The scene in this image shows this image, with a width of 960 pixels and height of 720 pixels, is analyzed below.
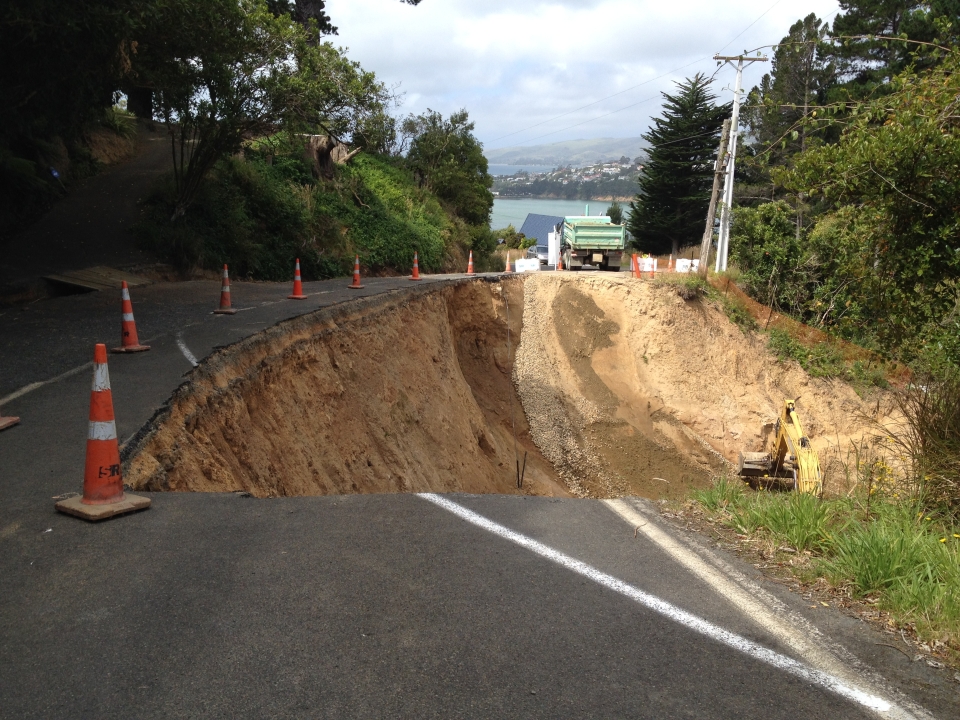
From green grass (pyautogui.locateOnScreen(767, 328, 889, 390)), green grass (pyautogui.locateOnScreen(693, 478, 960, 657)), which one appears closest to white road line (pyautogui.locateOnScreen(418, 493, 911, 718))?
green grass (pyautogui.locateOnScreen(693, 478, 960, 657))

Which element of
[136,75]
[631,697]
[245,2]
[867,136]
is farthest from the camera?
[245,2]

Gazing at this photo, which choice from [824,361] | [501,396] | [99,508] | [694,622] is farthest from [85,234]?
[824,361]

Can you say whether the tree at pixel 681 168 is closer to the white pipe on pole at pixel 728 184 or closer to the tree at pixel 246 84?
the white pipe on pole at pixel 728 184

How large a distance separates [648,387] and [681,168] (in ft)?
101

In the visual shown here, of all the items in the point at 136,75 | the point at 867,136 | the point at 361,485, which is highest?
the point at 136,75

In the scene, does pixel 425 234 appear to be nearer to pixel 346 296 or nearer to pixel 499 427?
pixel 499 427

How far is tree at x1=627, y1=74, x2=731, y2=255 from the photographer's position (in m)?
48.7

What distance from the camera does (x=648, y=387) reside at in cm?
2216

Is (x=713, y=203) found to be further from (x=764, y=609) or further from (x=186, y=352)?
(x=764, y=609)

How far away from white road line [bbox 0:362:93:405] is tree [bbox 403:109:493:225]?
98.0 feet

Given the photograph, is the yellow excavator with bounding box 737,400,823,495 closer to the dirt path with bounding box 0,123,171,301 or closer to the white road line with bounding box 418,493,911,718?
the white road line with bounding box 418,493,911,718

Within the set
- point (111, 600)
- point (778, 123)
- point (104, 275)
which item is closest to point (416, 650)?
point (111, 600)

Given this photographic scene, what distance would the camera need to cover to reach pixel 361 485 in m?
11.5

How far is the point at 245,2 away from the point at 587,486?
1374cm
